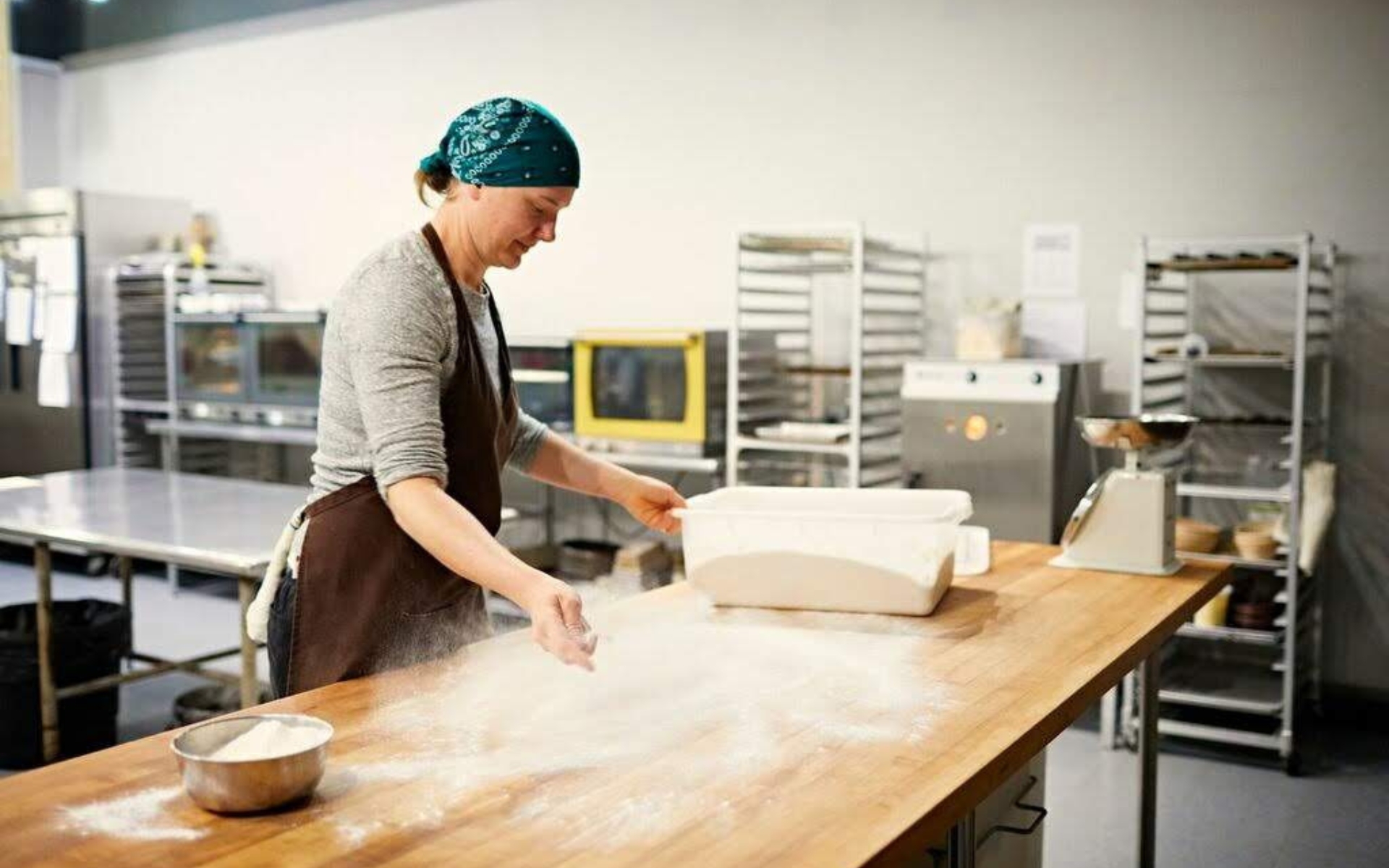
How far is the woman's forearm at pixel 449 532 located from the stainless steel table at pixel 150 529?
161cm

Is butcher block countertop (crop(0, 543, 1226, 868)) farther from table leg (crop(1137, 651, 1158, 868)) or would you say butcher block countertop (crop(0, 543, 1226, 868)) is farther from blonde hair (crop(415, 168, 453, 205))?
blonde hair (crop(415, 168, 453, 205))

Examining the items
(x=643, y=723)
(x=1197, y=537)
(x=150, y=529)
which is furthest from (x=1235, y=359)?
(x=150, y=529)

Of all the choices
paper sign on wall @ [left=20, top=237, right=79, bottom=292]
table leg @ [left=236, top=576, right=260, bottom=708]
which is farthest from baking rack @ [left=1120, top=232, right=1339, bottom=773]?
paper sign on wall @ [left=20, top=237, right=79, bottom=292]

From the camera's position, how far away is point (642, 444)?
518cm

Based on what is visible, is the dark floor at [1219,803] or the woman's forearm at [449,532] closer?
the woman's forearm at [449,532]

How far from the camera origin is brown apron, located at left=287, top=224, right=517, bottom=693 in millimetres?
2004

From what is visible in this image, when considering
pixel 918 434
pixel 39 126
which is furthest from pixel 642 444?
pixel 39 126

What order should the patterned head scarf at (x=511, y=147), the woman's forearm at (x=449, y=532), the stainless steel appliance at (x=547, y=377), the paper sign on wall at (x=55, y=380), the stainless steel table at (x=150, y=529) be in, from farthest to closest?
the paper sign on wall at (x=55, y=380) → the stainless steel appliance at (x=547, y=377) → the stainless steel table at (x=150, y=529) → the patterned head scarf at (x=511, y=147) → the woman's forearm at (x=449, y=532)

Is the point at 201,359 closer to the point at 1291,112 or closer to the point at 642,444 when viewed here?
the point at 642,444

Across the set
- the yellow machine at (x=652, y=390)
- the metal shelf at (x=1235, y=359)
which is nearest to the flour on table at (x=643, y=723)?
the metal shelf at (x=1235, y=359)

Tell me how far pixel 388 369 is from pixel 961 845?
1.05 metres

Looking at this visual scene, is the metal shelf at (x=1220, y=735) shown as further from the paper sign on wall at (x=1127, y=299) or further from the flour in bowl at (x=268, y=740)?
the flour in bowl at (x=268, y=740)

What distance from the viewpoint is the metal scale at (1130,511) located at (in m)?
2.68

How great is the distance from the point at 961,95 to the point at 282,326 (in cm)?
343
